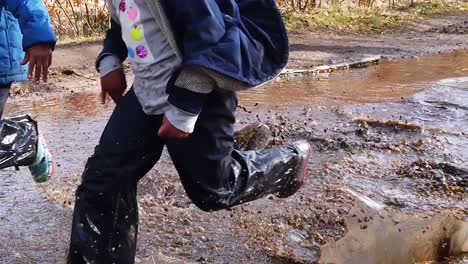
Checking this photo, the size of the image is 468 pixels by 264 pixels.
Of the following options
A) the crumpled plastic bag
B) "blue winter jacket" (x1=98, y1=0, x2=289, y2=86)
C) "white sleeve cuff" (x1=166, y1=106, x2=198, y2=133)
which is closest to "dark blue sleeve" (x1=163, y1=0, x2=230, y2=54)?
"blue winter jacket" (x1=98, y1=0, x2=289, y2=86)

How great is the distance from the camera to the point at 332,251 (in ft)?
10.6

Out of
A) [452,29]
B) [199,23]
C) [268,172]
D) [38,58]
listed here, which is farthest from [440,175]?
[452,29]

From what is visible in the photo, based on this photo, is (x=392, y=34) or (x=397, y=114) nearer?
(x=397, y=114)

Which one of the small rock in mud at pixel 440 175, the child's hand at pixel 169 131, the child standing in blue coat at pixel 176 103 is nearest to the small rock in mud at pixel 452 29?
the small rock in mud at pixel 440 175

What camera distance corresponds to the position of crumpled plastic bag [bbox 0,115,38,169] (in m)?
3.60

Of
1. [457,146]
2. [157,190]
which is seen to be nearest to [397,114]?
[457,146]

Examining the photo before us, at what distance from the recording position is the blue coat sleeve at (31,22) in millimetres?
3207

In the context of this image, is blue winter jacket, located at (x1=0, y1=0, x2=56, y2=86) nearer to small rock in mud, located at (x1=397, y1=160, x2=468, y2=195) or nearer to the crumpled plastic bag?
the crumpled plastic bag

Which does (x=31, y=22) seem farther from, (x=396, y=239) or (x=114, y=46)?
(x=396, y=239)

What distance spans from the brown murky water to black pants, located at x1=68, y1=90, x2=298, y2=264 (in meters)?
0.55

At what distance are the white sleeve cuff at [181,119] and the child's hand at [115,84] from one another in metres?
0.49

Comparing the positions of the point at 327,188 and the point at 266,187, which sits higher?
the point at 266,187

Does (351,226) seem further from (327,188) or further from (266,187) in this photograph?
(327,188)

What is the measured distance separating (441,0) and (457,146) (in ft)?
45.0
